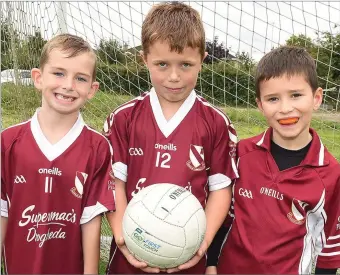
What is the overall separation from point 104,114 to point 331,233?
2.33 metres

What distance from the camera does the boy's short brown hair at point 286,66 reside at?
8.11 feet

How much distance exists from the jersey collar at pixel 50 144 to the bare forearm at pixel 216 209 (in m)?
0.70

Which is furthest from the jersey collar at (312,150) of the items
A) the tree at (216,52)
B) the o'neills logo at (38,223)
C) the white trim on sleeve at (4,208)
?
the tree at (216,52)

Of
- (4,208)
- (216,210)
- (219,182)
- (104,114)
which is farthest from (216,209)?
(104,114)

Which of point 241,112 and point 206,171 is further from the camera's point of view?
point 241,112

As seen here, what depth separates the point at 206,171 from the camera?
2.52m

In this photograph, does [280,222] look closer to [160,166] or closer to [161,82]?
[160,166]

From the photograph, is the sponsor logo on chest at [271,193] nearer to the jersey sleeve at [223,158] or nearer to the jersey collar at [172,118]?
→ the jersey sleeve at [223,158]

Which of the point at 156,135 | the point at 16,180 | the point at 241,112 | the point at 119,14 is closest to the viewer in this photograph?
the point at 16,180

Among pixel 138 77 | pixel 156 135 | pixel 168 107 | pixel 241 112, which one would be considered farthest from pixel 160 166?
pixel 241 112

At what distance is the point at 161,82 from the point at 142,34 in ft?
0.89

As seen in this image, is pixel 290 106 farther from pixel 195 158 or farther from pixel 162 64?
pixel 162 64

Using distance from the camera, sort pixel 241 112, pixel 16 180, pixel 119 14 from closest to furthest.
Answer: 1. pixel 16 180
2. pixel 119 14
3. pixel 241 112

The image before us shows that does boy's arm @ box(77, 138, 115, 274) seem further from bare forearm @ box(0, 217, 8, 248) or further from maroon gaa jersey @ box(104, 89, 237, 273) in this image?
bare forearm @ box(0, 217, 8, 248)
